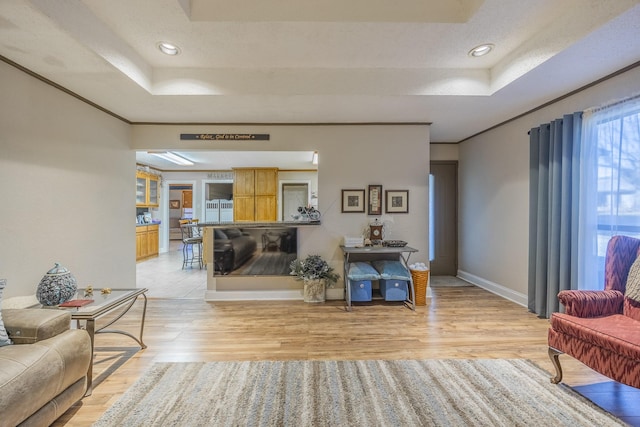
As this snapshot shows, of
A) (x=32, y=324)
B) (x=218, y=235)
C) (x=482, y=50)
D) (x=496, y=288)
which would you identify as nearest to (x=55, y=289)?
(x=32, y=324)

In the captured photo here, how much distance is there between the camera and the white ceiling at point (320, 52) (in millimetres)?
1839

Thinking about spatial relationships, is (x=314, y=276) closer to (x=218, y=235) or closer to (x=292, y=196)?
(x=218, y=235)

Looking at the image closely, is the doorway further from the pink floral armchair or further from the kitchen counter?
the pink floral armchair

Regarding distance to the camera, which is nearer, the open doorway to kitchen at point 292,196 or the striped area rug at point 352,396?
the striped area rug at point 352,396

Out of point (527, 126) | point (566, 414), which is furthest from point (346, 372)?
point (527, 126)

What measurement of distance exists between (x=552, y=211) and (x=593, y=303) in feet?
4.20

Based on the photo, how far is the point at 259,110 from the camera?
321 centimetres

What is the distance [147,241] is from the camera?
680 centimetres

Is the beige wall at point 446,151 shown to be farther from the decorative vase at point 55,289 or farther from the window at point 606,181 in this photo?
the decorative vase at point 55,289

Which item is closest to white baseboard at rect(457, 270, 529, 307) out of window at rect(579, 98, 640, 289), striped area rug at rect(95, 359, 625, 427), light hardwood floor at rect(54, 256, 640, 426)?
light hardwood floor at rect(54, 256, 640, 426)

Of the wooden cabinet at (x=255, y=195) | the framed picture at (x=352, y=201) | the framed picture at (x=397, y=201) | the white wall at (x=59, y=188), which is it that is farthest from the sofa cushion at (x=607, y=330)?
the wooden cabinet at (x=255, y=195)

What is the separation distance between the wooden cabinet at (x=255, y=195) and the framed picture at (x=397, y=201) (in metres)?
4.01

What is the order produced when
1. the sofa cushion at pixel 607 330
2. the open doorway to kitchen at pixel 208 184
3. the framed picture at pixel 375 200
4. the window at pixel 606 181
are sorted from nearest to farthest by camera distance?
the sofa cushion at pixel 607 330 < the window at pixel 606 181 < the framed picture at pixel 375 200 < the open doorway to kitchen at pixel 208 184

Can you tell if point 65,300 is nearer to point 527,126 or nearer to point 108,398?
point 108,398
